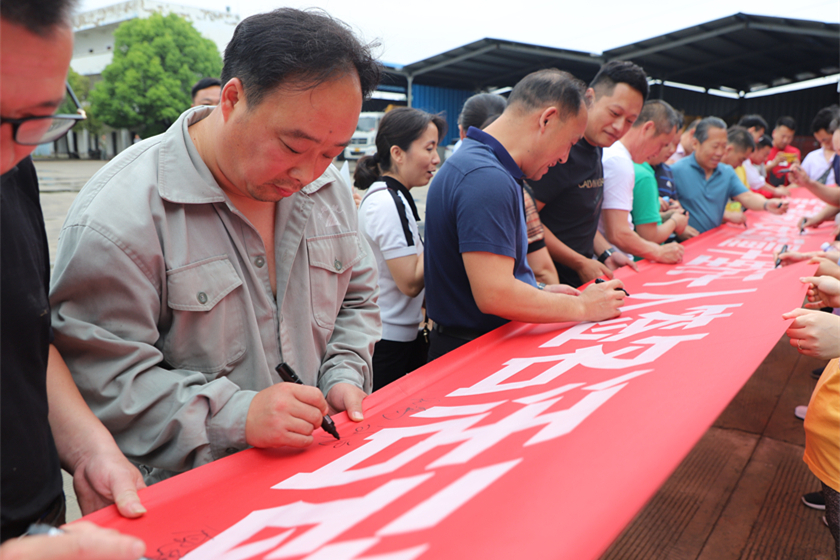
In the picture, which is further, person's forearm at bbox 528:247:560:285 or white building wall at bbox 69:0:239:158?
white building wall at bbox 69:0:239:158

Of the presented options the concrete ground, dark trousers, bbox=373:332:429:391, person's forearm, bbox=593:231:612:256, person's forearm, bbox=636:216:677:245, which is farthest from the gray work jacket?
person's forearm, bbox=636:216:677:245

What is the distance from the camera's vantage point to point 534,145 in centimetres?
173

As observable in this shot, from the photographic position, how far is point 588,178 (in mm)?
2430

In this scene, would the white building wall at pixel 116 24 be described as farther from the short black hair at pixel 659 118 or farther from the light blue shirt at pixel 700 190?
the short black hair at pixel 659 118

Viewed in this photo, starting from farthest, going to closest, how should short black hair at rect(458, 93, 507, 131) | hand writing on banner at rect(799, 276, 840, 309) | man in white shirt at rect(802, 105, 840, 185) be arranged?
1. man in white shirt at rect(802, 105, 840, 185)
2. short black hair at rect(458, 93, 507, 131)
3. hand writing on banner at rect(799, 276, 840, 309)

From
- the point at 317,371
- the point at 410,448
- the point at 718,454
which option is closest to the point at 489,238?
the point at 317,371

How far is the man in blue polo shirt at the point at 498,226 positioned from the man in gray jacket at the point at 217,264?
52cm

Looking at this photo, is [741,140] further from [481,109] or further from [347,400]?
[347,400]

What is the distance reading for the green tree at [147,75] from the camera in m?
24.1

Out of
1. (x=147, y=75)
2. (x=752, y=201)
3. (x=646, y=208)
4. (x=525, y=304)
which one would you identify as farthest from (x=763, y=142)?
(x=147, y=75)

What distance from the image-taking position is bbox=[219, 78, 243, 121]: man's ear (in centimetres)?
99

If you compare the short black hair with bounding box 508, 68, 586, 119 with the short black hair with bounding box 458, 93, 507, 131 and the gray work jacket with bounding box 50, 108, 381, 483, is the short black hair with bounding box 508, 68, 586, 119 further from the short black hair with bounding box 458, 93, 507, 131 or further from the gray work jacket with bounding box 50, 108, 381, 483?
the short black hair with bounding box 458, 93, 507, 131

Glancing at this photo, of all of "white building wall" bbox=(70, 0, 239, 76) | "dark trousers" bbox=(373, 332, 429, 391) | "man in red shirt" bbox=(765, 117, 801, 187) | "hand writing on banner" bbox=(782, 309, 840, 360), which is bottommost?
"dark trousers" bbox=(373, 332, 429, 391)

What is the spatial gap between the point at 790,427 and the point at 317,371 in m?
2.66
